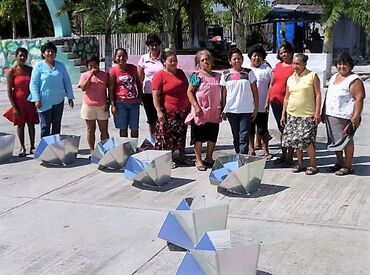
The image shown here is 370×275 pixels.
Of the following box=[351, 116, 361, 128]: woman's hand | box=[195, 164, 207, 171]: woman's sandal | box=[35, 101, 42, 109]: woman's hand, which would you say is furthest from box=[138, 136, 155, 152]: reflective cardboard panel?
box=[351, 116, 361, 128]: woman's hand

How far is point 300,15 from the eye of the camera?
25672mm

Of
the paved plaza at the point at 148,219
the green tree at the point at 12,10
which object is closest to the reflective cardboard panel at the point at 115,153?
the paved plaza at the point at 148,219

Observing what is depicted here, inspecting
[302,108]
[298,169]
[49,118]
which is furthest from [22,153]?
[302,108]

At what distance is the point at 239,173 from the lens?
20.1 ft

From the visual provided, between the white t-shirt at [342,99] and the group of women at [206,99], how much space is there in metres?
0.01

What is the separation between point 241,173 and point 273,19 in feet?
68.9

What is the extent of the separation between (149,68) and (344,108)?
8.44 feet

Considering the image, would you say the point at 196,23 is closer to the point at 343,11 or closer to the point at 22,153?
the point at 343,11

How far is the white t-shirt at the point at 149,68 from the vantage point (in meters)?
7.85

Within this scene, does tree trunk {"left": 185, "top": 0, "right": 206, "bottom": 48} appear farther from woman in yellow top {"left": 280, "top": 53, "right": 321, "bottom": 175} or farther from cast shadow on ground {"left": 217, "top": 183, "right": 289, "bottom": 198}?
cast shadow on ground {"left": 217, "top": 183, "right": 289, "bottom": 198}

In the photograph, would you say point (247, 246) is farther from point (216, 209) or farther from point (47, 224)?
point (47, 224)

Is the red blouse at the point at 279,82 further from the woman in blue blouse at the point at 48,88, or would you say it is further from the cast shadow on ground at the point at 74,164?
the woman in blue blouse at the point at 48,88

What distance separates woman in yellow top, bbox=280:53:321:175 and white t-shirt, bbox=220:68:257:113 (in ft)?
1.43

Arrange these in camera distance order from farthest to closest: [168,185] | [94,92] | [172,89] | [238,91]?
[94,92]
[172,89]
[238,91]
[168,185]
